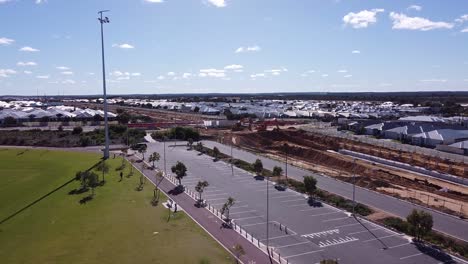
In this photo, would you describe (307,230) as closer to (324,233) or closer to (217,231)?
(324,233)

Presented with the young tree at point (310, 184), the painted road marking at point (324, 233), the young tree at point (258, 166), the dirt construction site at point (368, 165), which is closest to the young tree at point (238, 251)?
the painted road marking at point (324, 233)

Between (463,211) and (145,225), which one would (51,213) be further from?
(463,211)

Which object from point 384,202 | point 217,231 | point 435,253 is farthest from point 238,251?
point 384,202

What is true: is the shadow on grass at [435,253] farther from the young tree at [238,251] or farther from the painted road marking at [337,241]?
the young tree at [238,251]

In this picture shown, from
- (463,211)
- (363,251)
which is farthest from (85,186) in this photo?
(463,211)

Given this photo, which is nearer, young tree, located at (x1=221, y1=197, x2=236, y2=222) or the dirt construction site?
young tree, located at (x1=221, y1=197, x2=236, y2=222)

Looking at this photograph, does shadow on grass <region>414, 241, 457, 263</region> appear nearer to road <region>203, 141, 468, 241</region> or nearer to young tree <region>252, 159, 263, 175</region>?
road <region>203, 141, 468, 241</region>

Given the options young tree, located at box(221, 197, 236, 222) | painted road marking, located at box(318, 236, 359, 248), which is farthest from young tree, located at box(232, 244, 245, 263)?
young tree, located at box(221, 197, 236, 222)
